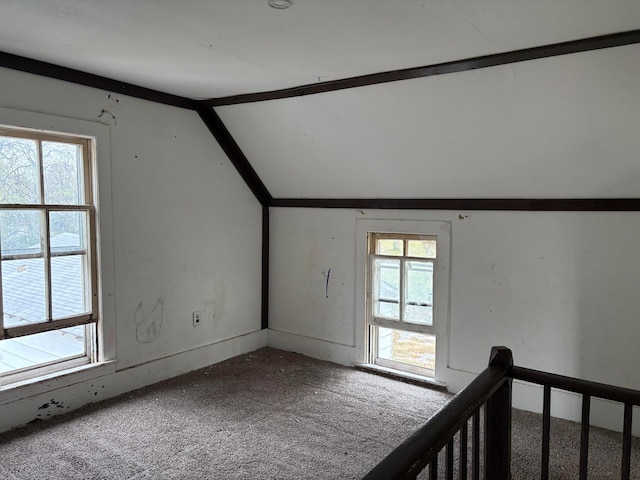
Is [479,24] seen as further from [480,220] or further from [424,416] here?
[424,416]

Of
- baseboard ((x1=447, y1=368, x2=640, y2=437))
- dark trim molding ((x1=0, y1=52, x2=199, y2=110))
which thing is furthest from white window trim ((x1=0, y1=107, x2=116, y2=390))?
baseboard ((x1=447, y1=368, x2=640, y2=437))

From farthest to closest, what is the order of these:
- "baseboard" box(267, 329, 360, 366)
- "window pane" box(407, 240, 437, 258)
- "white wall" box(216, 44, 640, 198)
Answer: "baseboard" box(267, 329, 360, 366), "window pane" box(407, 240, 437, 258), "white wall" box(216, 44, 640, 198)

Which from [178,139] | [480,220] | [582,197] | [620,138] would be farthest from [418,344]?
[178,139]

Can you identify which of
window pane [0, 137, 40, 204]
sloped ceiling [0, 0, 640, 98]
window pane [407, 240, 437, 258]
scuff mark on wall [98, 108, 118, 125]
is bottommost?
window pane [407, 240, 437, 258]

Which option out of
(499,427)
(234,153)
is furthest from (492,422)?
(234,153)

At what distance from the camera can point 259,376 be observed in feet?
12.6

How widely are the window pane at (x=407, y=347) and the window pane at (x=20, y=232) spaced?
2.70 metres

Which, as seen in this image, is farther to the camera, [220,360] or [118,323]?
[220,360]

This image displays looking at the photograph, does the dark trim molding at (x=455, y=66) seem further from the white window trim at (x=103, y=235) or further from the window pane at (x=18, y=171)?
the window pane at (x=18, y=171)

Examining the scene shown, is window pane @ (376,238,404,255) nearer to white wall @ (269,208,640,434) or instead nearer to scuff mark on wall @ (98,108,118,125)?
white wall @ (269,208,640,434)

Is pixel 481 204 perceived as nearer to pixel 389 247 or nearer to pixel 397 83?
pixel 389 247

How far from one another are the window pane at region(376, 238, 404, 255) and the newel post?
236 cm

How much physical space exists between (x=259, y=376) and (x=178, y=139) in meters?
2.04

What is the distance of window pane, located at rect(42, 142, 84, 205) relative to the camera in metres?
3.04
